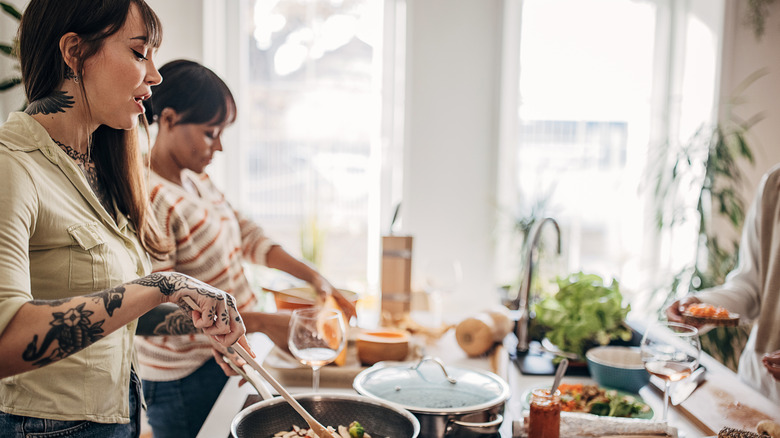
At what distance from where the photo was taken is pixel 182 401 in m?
1.50

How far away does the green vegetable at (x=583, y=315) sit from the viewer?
63.4 inches

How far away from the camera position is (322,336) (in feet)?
3.75

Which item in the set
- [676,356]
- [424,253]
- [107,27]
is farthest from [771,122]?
[107,27]

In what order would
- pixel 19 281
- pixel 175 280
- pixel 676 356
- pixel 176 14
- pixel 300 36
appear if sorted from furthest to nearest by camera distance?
pixel 300 36, pixel 176 14, pixel 676 356, pixel 175 280, pixel 19 281

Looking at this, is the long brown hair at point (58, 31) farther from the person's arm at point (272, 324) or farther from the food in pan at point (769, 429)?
the food in pan at point (769, 429)

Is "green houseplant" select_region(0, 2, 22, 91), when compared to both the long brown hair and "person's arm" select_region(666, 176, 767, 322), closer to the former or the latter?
the long brown hair

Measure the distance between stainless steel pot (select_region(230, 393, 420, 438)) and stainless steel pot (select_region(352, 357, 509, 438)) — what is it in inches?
1.0

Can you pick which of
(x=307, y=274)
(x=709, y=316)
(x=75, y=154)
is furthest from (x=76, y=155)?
(x=709, y=316)

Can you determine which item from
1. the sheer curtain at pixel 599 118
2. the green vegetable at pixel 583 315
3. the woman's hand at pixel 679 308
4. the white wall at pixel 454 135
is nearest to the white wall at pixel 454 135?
the white wall at pixel 454 135

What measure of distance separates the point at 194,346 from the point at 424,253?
2243 mm

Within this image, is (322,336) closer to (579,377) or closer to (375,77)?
(579,377)

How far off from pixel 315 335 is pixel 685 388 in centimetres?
83

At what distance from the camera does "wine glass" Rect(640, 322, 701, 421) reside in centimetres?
112

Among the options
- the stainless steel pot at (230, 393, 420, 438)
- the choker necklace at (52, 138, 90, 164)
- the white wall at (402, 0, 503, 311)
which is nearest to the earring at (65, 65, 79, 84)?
the choker necklace at (52, 138, 90, 164)
